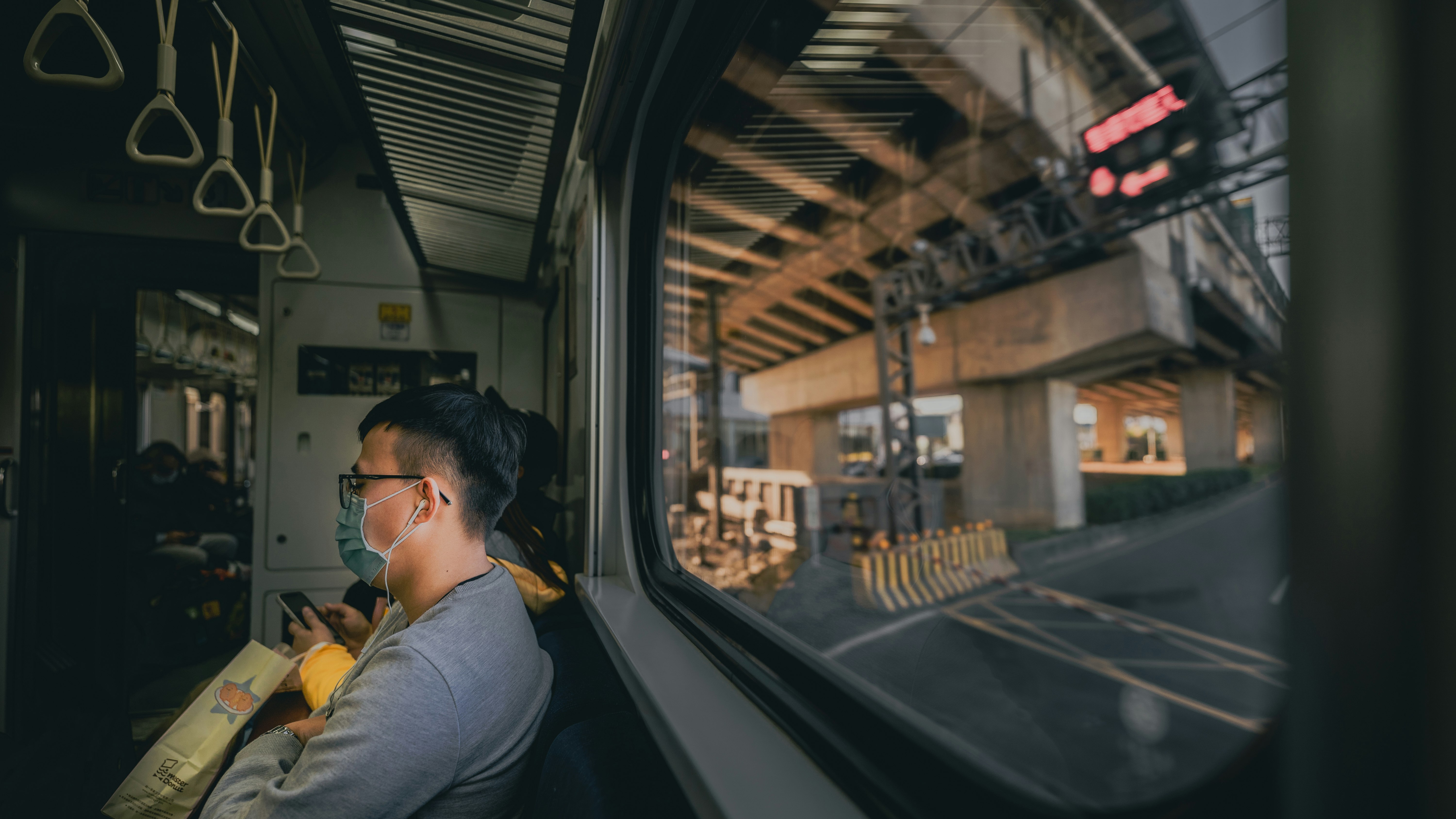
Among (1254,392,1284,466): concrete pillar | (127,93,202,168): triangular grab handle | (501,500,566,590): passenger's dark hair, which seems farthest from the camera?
(501,500,566,590): passenger's dark hair

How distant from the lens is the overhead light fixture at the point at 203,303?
5336mm

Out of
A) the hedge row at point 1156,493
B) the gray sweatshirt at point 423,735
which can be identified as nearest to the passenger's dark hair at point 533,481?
the gray sweatshirt at point 423,735

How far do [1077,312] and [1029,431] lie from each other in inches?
87.4

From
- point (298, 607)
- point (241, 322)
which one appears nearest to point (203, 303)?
point (241, 322)

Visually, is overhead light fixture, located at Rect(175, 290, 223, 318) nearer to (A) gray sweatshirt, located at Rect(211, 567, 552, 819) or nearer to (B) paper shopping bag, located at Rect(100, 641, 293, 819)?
(B) paper shopping bag, located at Rect(100, 641, 293, 819)

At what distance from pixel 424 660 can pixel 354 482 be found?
21.6 inches

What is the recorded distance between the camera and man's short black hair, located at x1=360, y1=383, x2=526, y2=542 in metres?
1.19

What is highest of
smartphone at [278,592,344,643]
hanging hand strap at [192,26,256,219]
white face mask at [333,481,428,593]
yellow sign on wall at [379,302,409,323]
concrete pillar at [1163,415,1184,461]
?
hanging hand strap at [192,26,256,219]

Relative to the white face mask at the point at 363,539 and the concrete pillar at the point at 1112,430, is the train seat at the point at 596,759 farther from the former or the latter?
the concrete pillar at the point at 1112,430

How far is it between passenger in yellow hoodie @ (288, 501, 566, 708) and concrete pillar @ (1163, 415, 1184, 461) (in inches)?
54.3

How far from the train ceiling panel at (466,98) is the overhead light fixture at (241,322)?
5.23 metres

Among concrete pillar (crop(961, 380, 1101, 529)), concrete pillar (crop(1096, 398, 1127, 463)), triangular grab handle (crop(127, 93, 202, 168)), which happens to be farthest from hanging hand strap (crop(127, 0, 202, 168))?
concrete pillar (crop(961, 380, 1101, 529))

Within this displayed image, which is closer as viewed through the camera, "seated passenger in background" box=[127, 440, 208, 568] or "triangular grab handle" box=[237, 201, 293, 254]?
"triangular grab handle" box=[237, 201, 293, 254]

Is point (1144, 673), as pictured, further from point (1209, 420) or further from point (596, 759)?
point (596, 759)
